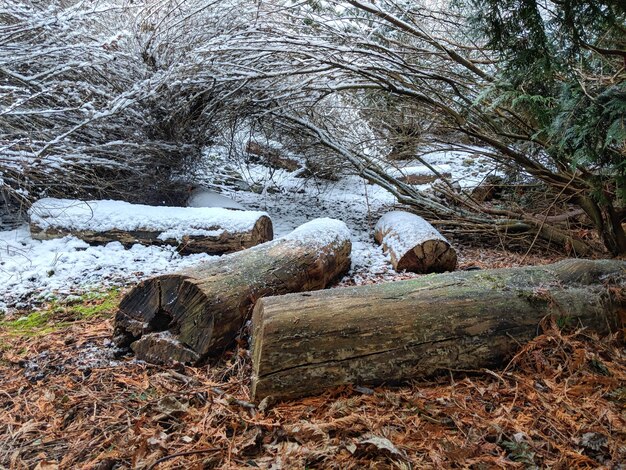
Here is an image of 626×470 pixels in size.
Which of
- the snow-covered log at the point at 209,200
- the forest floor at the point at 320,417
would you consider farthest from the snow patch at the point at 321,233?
the snow-covered log at the point at 209,200

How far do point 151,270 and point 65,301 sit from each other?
2.79 feet

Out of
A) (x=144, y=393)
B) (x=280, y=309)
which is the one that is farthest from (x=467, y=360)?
(x=144, y=393)

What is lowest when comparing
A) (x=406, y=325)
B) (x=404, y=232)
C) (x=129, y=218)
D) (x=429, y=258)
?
(x=429, y=258)

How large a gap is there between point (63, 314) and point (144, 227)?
1480 millimetres

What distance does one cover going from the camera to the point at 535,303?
2473 mm

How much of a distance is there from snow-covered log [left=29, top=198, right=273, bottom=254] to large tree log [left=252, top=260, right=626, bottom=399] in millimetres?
2381

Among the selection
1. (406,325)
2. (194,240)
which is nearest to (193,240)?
(194,240)

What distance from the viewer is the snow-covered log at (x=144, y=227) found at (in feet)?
14.8

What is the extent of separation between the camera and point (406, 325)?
225 centimetres

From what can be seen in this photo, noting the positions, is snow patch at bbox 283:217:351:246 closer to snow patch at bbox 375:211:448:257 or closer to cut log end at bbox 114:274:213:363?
snow patch at bbox 375:211:448:257

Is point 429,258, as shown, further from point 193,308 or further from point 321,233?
point 193,308

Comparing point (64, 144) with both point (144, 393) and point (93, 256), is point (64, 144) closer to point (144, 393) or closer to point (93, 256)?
point (93, 256)

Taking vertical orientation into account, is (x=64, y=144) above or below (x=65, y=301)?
above

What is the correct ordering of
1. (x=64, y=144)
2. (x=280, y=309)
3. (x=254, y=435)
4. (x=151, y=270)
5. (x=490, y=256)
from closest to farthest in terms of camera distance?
(x=254, y=435), (x=280, y=309), (x=151, y=270), (x=64, y=144), (x=490, y=256)
